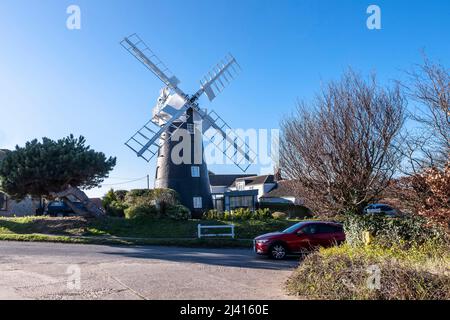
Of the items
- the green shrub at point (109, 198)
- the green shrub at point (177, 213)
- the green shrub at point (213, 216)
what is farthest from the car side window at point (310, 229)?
the green shrub at point (109, 198)

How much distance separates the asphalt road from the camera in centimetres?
864

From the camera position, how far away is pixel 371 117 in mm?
12047

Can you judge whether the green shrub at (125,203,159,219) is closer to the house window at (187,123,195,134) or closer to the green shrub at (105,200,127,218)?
the green shrub at (105,200,127,218)

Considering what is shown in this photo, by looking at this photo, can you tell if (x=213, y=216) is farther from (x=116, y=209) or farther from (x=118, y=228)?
(x=116, y=209)

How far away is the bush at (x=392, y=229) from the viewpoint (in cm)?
1114

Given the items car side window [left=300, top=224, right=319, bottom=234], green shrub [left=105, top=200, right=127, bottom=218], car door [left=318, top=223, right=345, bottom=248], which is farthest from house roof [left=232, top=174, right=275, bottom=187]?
car side window [left=300, top=224, right=319, bottom=234]

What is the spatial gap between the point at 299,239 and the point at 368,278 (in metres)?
9.24

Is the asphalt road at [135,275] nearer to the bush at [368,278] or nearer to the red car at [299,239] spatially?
the red car at [299,239]

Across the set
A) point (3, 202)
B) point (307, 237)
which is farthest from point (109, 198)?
point (307, 237)

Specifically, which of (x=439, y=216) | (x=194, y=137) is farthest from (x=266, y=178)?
(x=439, y=216)

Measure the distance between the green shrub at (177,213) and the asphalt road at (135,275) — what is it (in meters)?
10.0

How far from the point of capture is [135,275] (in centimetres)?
1099
